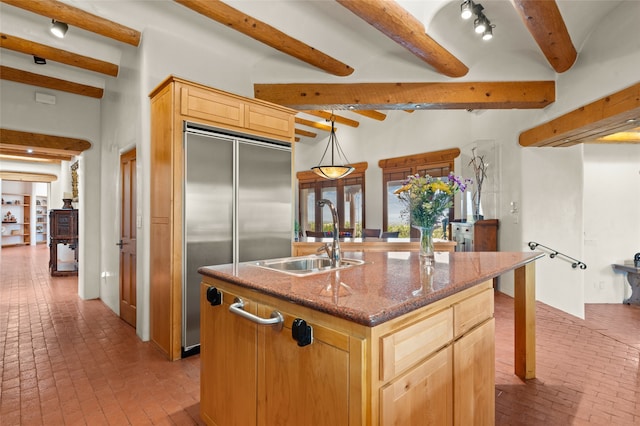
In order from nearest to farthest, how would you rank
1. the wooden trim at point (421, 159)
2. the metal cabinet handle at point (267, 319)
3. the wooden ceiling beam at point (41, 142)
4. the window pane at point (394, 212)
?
the metal cabinet handle at point (267, 319)
the wooden ceiling beam at point (41, 142)
the wooden trim at point (421, 159)
the window pane at point (394, 212)

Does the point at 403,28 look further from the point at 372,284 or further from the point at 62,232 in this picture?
the point at 62,232

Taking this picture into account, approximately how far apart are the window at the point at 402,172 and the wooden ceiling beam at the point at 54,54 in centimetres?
485

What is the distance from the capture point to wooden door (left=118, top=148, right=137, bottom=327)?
3.63 meters

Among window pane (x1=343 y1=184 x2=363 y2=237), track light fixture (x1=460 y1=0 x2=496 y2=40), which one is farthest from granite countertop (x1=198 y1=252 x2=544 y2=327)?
window pane (x1=343 y1=184 x2=363 y2=237)

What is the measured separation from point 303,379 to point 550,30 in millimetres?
3316

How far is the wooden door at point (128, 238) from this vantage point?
3.63m

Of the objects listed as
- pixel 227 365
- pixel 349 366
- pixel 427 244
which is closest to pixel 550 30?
pixel 427 244

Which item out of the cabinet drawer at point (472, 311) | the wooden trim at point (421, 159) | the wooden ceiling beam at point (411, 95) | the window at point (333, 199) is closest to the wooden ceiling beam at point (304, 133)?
the window at point (333, 199)

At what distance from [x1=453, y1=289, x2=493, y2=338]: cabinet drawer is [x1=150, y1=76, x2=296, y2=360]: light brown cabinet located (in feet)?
7.38

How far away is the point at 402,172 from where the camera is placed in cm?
682

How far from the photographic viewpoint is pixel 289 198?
11.8 ft

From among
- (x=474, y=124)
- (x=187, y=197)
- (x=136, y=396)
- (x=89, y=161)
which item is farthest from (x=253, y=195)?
(x=474, y=124)

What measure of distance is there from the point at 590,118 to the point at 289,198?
3.09 m

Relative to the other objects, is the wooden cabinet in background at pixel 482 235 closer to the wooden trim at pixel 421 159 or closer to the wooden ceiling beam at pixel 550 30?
the wooden trim at pixel 421 159
